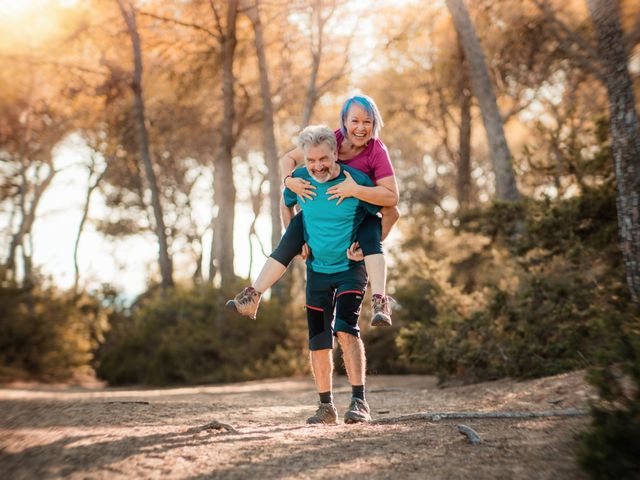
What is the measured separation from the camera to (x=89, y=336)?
15.5 m

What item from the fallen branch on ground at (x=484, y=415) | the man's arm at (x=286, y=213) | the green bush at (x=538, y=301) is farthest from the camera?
the green bush at (x=538, y=301)

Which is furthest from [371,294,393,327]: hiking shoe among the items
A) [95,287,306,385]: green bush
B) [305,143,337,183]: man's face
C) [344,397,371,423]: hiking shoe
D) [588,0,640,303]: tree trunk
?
[95,287,306,385]: green bush

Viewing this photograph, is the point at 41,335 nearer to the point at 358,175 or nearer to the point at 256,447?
the point at 358,175

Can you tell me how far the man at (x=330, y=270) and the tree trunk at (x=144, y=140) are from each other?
41.3 feet

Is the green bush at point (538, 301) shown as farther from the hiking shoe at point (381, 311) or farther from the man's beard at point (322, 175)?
the man's beard at point (322, 175)

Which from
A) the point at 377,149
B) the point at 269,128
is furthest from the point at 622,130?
the point at 269,128

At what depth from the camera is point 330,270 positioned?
487 cm

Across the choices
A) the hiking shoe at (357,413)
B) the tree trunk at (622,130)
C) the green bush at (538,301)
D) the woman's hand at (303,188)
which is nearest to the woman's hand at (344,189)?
the woman's hand at (303,188)

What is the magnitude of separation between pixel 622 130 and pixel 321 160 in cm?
302

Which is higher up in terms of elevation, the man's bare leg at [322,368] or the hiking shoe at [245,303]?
the hiking shoe at [245,303]

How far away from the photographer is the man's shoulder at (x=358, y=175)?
4.79 meters

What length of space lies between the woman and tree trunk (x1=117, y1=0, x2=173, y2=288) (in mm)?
12459

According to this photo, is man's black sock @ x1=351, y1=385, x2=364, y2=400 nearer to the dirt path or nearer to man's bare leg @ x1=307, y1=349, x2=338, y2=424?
man's bare leg @ x1=307, y1=349, x2=338, y2=424

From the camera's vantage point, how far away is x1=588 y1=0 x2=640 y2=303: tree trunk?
610cm
